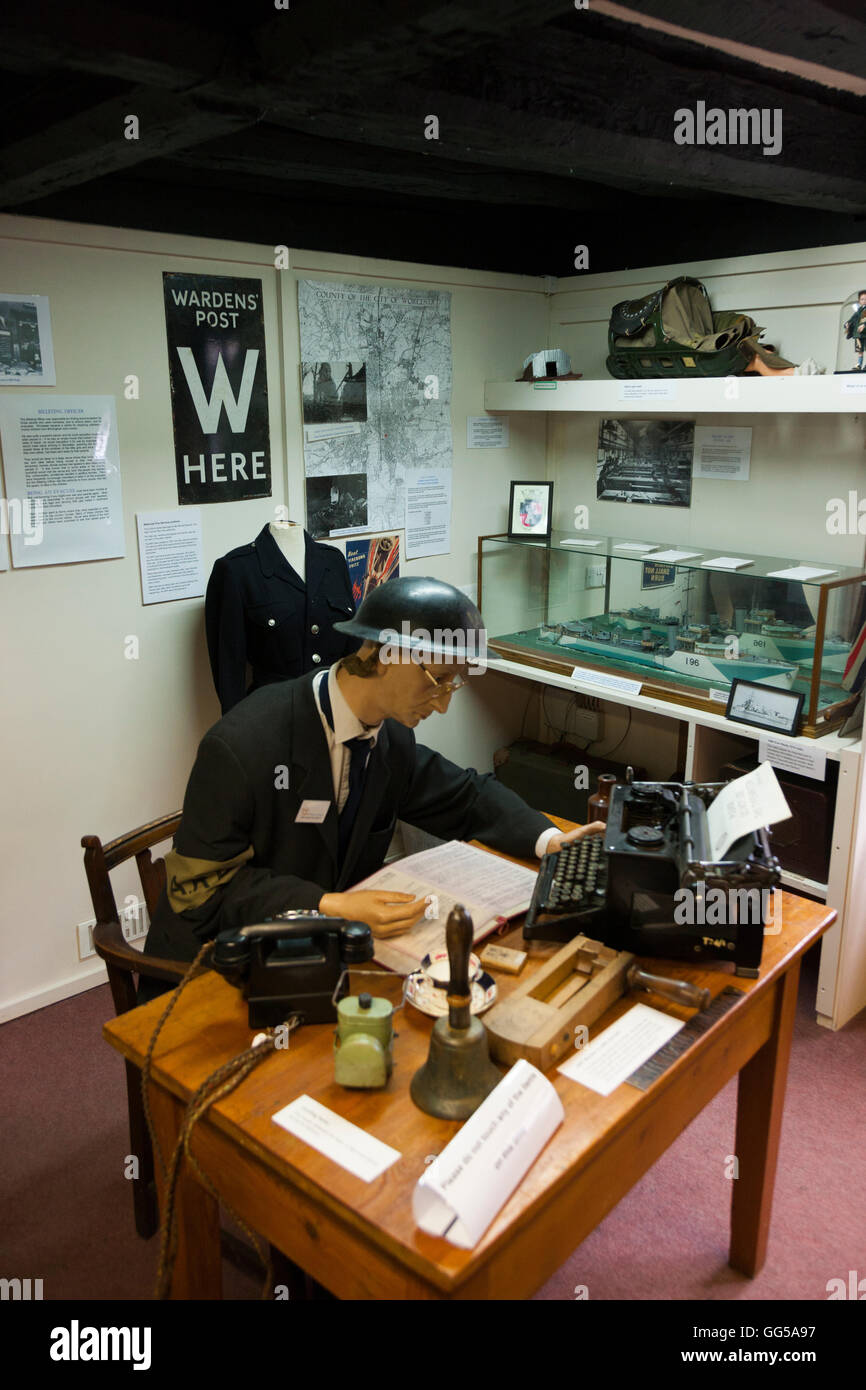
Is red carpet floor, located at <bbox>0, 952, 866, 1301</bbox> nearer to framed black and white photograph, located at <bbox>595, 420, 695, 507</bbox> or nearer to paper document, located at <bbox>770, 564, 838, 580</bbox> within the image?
paper document, located at <bbox>770, 564, 838, 580</bbox>

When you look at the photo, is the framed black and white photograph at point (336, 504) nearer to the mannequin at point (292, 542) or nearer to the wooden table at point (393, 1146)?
the mannequin at point (292, 542)

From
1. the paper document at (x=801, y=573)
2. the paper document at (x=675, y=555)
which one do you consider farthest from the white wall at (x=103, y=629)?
the paper document at (x=801, y=573)

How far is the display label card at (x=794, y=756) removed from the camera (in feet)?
10.3

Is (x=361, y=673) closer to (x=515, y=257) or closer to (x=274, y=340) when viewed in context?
(x=274, y=340)

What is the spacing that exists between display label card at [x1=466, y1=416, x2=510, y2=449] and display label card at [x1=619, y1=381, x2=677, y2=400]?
753 millimetres

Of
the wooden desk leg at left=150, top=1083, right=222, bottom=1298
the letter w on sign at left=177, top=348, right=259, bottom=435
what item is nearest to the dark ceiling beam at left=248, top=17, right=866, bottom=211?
the letter w on sign at left=177, top=348, right=259, bottom=435

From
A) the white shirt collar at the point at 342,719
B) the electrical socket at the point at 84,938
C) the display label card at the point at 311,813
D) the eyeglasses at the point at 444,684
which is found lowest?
the electrical socket at the point at 84,938

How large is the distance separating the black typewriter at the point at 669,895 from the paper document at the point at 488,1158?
1.49 ft

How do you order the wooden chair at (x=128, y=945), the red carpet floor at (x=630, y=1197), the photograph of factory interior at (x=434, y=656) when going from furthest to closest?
the red carpet floor at (x=630, y=1197) < the wooden chair at (x=128, y=945) < the photograph of factory interior at (x=434, y=656)

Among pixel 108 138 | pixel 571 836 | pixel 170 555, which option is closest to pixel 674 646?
pixel 571 836

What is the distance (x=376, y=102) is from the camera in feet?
6.68

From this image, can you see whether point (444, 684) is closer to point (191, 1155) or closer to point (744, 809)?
point (744, 809)
